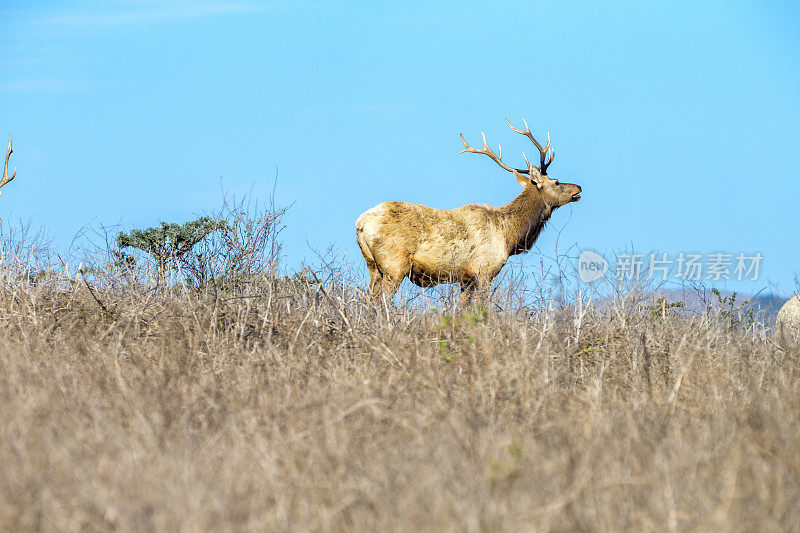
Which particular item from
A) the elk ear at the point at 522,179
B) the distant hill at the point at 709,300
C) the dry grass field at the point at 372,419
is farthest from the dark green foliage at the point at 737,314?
the elk ear at the point at 522,179

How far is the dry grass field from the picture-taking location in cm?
332

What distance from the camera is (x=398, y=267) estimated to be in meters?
11.0

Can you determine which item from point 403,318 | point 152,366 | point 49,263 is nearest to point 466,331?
point 403,318

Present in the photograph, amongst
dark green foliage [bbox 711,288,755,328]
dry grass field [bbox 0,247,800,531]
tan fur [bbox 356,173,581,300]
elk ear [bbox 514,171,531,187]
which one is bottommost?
dry grass field [bbox 0,247,800,531]

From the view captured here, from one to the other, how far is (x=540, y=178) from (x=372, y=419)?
8223 millimetres

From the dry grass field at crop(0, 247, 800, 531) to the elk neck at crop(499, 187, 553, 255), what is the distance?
11.5ft

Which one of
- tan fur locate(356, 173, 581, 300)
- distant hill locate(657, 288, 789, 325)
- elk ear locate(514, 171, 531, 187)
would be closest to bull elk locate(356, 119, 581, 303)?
tan fur locate(356, 173, 581, 300)

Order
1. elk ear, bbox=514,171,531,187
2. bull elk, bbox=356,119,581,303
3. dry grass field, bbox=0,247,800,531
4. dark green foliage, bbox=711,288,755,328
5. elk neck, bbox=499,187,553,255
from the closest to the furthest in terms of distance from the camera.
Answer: dry grass field, bbox=0,247,800,531, dark green foliage, bbox=711,288,755,328, bull elk, bbox=356,119,581,303, elk neck, bbox=499,187,553,255, elk ear, bbox=514,171,531,187

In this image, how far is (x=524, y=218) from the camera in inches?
475

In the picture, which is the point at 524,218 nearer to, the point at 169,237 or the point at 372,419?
the point at 169,237

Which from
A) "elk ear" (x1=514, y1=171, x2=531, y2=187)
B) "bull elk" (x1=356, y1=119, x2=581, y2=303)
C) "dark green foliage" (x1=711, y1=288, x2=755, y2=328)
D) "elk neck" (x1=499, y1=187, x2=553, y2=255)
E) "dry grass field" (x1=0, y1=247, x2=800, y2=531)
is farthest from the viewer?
"elk ear" (x1=514, y1=171, x2=531, y2=187)

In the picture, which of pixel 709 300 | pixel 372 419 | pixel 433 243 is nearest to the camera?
pixel 372 419

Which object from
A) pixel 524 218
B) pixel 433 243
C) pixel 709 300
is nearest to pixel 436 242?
pixel 433 243

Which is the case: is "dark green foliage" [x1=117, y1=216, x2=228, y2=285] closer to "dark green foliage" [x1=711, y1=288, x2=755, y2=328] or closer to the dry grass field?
the dry grass field
